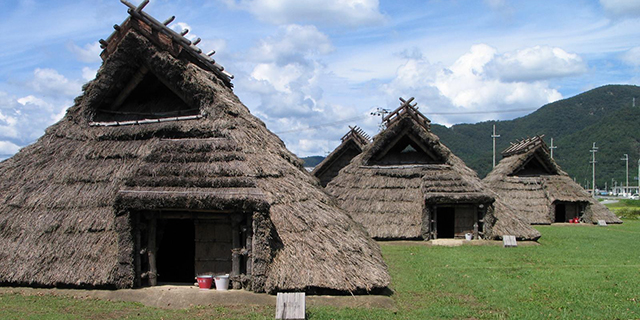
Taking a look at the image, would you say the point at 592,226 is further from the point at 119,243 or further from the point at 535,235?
the point at 119,243

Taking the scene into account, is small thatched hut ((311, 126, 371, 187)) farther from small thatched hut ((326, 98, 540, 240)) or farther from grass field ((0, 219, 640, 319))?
grass field ((0, 219, 640, 319))

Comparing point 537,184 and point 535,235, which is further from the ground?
point 537,184

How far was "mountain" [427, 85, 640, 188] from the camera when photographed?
293ft

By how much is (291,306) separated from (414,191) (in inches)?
551

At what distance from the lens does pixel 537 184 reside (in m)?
32.7

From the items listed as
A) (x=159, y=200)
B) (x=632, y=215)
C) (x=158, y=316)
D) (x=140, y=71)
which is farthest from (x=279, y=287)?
(x=632, y=215)

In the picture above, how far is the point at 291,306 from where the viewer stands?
965 cm

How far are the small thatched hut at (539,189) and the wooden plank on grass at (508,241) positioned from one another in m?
11.6

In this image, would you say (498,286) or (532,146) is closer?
(498,286)

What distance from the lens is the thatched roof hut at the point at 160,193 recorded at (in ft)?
37.1

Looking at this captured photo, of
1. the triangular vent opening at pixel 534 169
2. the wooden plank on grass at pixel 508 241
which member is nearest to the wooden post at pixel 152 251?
the wooden plank on grass at pixel 508 241

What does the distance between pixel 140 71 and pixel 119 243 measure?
541 cm

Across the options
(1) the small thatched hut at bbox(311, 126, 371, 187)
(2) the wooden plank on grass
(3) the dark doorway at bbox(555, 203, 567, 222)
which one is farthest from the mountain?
(2) the wooden plank on grass

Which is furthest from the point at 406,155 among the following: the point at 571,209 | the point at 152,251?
the point at 571,209
